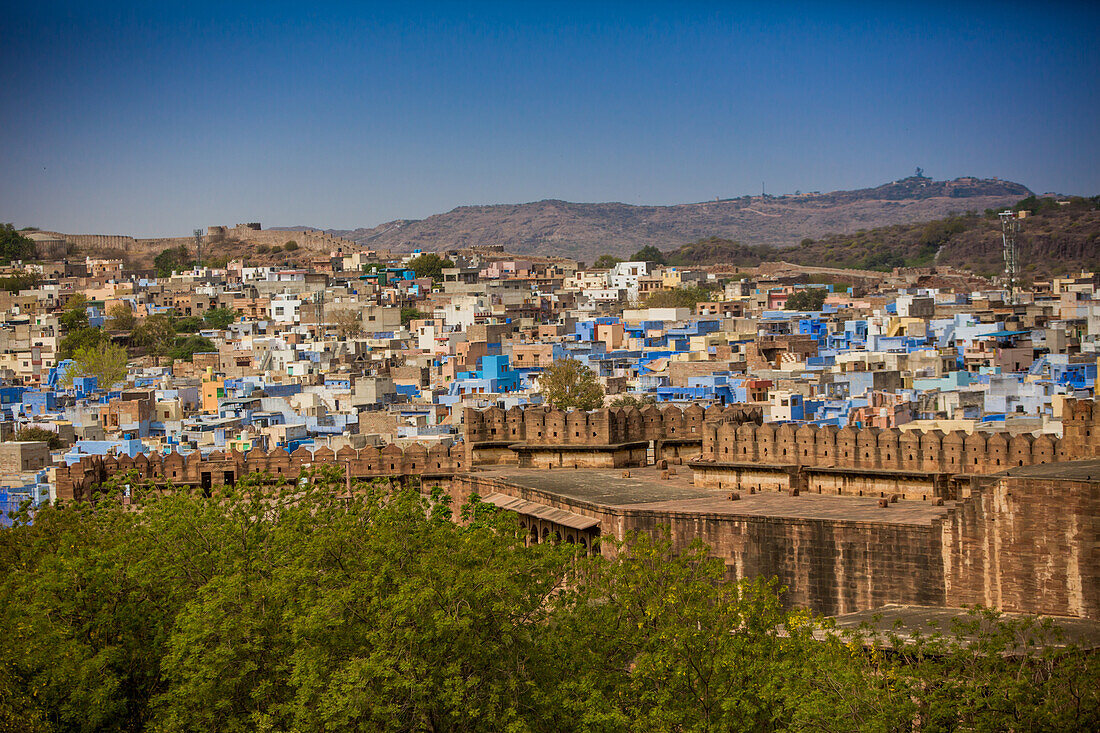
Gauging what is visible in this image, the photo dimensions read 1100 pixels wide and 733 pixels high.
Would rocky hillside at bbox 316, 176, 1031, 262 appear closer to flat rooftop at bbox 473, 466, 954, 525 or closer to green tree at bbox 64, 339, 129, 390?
green tree at bbox 64, 339, 129, 390

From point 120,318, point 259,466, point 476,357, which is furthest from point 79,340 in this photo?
point 259,466

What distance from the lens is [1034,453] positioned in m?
13.4

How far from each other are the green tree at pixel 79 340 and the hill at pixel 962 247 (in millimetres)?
35418

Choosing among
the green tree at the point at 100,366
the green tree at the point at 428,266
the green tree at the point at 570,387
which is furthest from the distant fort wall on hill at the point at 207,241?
the green tree at the point at 570,387

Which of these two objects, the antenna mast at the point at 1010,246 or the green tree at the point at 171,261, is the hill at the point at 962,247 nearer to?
the antenna mast at the point at 1010,246

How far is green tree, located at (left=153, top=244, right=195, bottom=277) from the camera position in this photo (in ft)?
254

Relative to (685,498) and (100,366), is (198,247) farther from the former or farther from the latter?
(685,498)

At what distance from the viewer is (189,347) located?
5059 cm

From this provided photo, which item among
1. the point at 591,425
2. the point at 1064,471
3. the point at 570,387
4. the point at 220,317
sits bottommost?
the point at 570,387

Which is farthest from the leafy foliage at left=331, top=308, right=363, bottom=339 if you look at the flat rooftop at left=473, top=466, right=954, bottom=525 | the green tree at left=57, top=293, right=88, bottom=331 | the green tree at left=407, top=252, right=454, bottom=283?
the flat rooftop at left=473, top=466, right=954, bottom=525

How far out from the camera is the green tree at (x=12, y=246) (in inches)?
2891

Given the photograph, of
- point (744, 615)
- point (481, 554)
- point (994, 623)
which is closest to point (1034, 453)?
point (994, 623)

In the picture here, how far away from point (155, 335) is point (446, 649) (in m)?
46.8

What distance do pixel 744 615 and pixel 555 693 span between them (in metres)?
1.39
